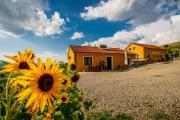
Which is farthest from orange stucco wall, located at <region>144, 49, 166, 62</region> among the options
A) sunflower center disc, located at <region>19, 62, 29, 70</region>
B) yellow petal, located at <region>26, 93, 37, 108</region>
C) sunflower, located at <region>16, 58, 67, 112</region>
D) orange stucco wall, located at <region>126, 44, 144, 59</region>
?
yellow petal, located at <region>26, 93, 37, 108</region>

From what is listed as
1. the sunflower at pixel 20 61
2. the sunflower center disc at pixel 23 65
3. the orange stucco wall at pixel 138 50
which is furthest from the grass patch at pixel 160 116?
the orange stucco wall at pixel 138 50

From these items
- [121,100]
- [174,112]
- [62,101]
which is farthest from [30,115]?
[121,100]

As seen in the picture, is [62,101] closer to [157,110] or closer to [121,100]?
[157,110]

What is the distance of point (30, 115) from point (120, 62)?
1591 inches

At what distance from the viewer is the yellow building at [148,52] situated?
51281mm

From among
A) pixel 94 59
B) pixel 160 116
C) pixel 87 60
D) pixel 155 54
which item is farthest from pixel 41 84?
pixel 155 54

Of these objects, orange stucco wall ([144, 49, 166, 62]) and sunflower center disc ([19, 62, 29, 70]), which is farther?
orange stucco wall ([144, 49, 166, 62])

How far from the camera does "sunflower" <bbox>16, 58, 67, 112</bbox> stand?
1.25 metres

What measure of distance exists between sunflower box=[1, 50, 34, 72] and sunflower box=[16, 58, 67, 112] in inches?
11.0

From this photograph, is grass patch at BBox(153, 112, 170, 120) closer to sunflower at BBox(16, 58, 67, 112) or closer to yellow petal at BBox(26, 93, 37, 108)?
sunflower at BBox(16, 58, 67, 112)

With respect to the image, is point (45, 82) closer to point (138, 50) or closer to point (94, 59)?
point (94, 59)

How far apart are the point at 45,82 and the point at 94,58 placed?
37.4 meters

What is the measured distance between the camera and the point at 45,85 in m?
1.43

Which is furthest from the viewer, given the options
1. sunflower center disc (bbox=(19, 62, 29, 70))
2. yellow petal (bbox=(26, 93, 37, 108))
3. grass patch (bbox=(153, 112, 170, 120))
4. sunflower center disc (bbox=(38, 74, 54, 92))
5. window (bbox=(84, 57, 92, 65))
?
window (bbox=(84, 57, 92, 65))
